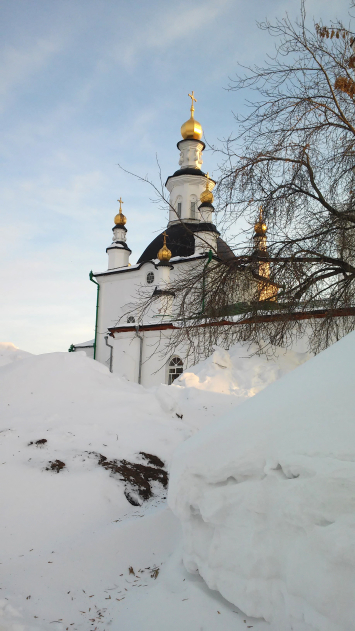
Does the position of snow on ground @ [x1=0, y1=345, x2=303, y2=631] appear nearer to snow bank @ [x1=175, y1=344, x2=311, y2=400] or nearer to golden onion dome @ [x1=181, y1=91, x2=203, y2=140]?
snow bank @ [x1=175, y1=344, x2=311, y2=400]

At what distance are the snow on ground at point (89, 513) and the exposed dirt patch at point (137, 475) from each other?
0.07 feet

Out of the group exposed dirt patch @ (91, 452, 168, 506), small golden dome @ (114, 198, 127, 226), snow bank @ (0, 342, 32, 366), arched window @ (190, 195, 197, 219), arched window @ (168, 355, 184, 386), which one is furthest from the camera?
small golden dome @ (114, 198, 127, 226)

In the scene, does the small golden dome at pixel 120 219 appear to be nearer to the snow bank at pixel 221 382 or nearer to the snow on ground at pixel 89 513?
the snow bank at pixel 221 382

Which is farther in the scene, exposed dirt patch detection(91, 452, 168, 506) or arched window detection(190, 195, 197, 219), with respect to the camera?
arched window detection(190, 195, 197, 219)

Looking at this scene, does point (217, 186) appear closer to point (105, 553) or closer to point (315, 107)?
point (315, 107)

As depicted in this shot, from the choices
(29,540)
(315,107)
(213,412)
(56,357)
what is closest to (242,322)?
(213,412)

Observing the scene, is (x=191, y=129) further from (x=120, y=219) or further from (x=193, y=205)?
(x=120, y=219)

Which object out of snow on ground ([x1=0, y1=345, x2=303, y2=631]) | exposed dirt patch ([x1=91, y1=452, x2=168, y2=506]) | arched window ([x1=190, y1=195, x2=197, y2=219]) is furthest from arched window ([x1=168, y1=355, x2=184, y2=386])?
arched window ([x1=190, y1=195, x2=197, y2=219])

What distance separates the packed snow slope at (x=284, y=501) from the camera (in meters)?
1.78

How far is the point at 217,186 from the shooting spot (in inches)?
221

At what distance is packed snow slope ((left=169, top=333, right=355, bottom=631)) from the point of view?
178 centimetres

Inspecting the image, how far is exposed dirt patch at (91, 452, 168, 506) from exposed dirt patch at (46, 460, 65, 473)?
0.39 metres

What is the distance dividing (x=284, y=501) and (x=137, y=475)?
3078mm

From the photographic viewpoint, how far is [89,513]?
398 centimetres
